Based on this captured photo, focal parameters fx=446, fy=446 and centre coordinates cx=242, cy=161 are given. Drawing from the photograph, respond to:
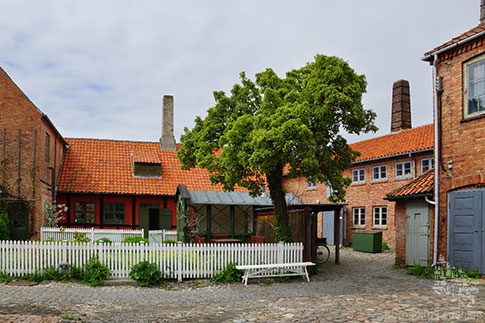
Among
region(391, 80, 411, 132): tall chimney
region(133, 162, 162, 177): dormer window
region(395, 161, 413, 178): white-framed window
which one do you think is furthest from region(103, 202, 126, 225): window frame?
region(391, 80, 411, 132): tall chimney

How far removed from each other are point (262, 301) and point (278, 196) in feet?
17.6

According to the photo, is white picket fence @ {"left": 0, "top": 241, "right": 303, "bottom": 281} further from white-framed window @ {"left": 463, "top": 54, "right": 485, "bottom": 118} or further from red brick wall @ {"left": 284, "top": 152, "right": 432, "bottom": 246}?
red brick wall @ {"left": 284, "top": 152, "right": 432, "bottom": 246}

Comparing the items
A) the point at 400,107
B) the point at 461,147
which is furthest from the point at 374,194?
the point at 461,147

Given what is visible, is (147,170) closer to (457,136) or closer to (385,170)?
(385,170)

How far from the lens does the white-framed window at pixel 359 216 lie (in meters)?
Answer: 26.6

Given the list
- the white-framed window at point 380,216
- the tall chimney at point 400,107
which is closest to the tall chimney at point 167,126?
the white-framed window at point 380,216

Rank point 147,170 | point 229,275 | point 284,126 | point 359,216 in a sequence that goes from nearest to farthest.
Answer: point 284,126 < point 229,275 < point 359,216 < point 147,170

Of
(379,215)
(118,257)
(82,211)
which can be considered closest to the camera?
(118,257)

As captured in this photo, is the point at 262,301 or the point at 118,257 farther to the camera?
the point at 118,257

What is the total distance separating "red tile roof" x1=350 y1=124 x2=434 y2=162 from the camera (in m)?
23.4

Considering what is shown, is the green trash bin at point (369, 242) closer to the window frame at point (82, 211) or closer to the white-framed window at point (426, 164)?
the white-framed window at point (426, 164)

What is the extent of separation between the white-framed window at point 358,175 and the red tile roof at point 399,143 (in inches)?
36.8

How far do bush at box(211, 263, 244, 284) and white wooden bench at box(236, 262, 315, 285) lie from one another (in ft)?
0.82

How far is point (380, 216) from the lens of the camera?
82.2 feet
